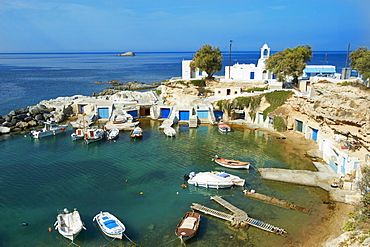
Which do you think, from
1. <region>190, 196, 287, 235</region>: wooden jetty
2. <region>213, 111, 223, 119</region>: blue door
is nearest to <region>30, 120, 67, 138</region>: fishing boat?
<region>213, 111, 223, 119</region>: blue door

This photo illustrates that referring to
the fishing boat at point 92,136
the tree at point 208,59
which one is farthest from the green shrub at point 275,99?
the fishing boat at point 92,136

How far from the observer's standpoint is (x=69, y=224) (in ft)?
73.7

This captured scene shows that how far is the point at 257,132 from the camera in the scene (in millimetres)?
48125

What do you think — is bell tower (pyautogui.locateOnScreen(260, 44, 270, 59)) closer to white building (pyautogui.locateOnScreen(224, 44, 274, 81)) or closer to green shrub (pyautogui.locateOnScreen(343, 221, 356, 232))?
white building (pyautogui.locateOnScreen(224, 44, 274, 81))

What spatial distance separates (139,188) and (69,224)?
823cm

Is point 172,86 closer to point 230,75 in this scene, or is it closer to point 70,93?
point 230,75

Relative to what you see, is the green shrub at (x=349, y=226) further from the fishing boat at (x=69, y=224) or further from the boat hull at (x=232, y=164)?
the fishing boat at (x=69, y=224)

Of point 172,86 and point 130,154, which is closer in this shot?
point 130,154

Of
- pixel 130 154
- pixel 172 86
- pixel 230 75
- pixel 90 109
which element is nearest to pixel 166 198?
pixel 130 154

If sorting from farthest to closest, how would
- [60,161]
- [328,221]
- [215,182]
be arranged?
[60,161], [215,182], [328,221]

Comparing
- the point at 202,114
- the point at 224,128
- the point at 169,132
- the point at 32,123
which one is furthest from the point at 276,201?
the point at 32,123

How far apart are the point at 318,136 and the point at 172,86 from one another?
3473 cm

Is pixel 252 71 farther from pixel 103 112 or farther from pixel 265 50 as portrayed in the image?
pixel 103 112

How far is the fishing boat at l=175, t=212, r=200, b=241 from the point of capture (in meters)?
21.3
